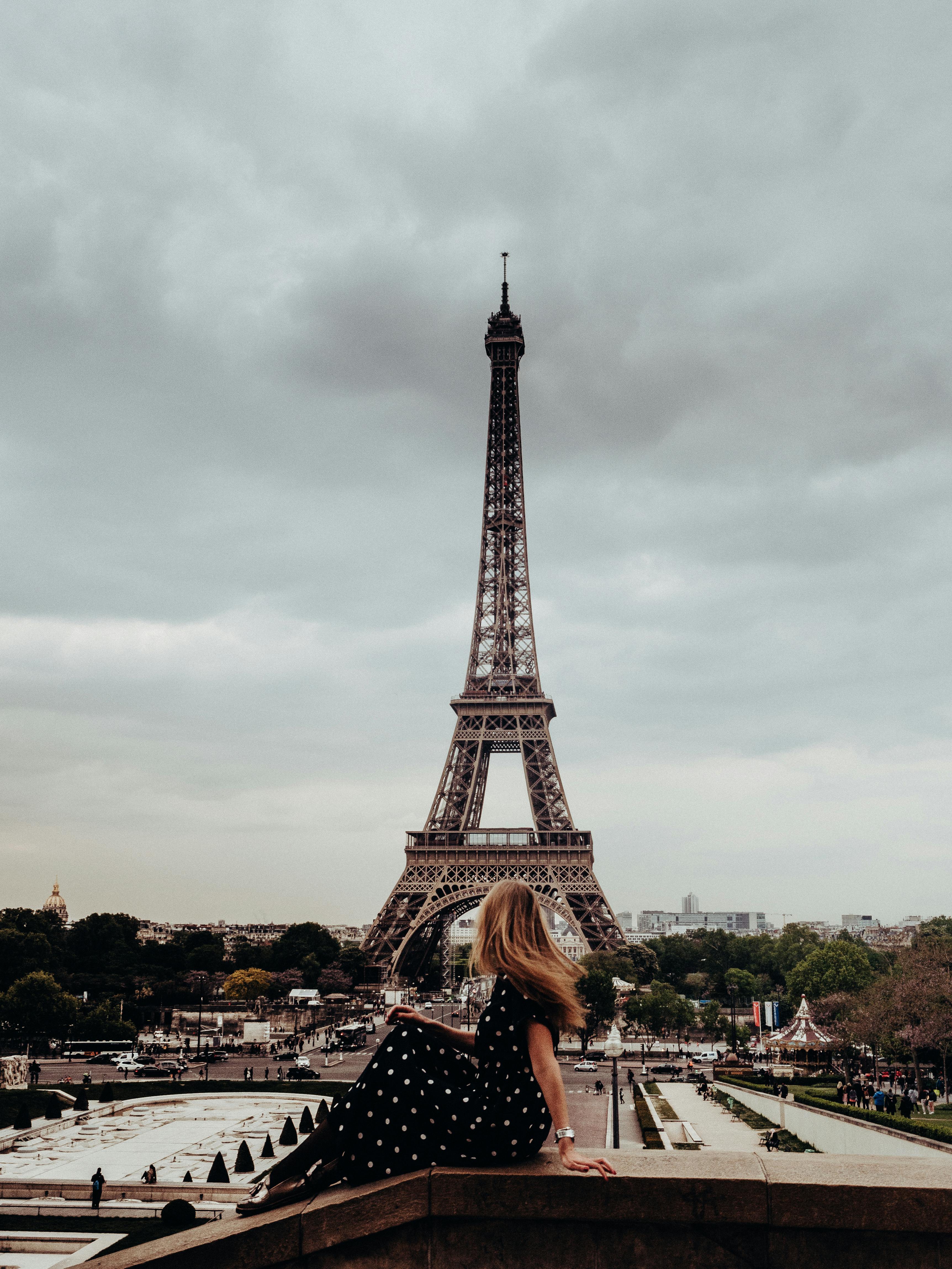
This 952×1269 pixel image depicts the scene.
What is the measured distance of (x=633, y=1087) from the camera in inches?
1762

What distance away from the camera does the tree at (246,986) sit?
8819 cm

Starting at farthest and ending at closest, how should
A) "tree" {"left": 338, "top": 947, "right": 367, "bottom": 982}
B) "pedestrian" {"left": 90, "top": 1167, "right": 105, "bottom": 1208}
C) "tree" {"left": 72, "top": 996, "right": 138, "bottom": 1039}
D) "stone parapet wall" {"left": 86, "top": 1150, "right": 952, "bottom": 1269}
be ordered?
"tree" {"left": 338, "top": 947, "right": 367, "bottom": 982}, "tree" {"left": 72, "top": 996, "right": 138, "bottom": 1039}, "pedestrian" {"left": 90, "top": 1167, "right": 105, "bottom": 1208}, "stone parapet wall" {"left": 86, "top": 1150, "right": 952, "bottom": 1269}

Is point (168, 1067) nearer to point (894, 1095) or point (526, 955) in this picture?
point (894, 1095)

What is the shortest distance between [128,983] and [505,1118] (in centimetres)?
9071

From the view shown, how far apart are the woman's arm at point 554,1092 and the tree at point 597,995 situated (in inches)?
2353

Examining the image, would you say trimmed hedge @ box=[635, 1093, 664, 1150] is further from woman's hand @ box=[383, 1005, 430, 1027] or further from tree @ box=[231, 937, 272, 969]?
tree @ box=[231, 937, 272, 969]

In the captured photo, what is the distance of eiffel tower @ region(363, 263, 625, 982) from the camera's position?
7181 cm

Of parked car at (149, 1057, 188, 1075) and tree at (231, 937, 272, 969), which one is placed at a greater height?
tree at (231, 937, 272, 969)

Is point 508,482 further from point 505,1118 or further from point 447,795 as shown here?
point 505,1118

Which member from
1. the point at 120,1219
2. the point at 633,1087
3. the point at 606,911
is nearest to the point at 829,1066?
the point at 633,1087

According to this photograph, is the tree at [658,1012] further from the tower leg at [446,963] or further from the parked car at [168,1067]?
the tower leg at [446,963]

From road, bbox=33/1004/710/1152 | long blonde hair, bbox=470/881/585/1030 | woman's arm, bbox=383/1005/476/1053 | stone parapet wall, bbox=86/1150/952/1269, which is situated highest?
long blonde hair, bbox=470/881/585/1030

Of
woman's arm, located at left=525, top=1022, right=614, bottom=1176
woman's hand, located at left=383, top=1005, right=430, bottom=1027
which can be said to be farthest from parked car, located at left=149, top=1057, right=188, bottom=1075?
woman's arm, located at left=525, top=1022, right=614, bottom=1176

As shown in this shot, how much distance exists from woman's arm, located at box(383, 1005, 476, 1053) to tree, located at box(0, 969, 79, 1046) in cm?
6122
